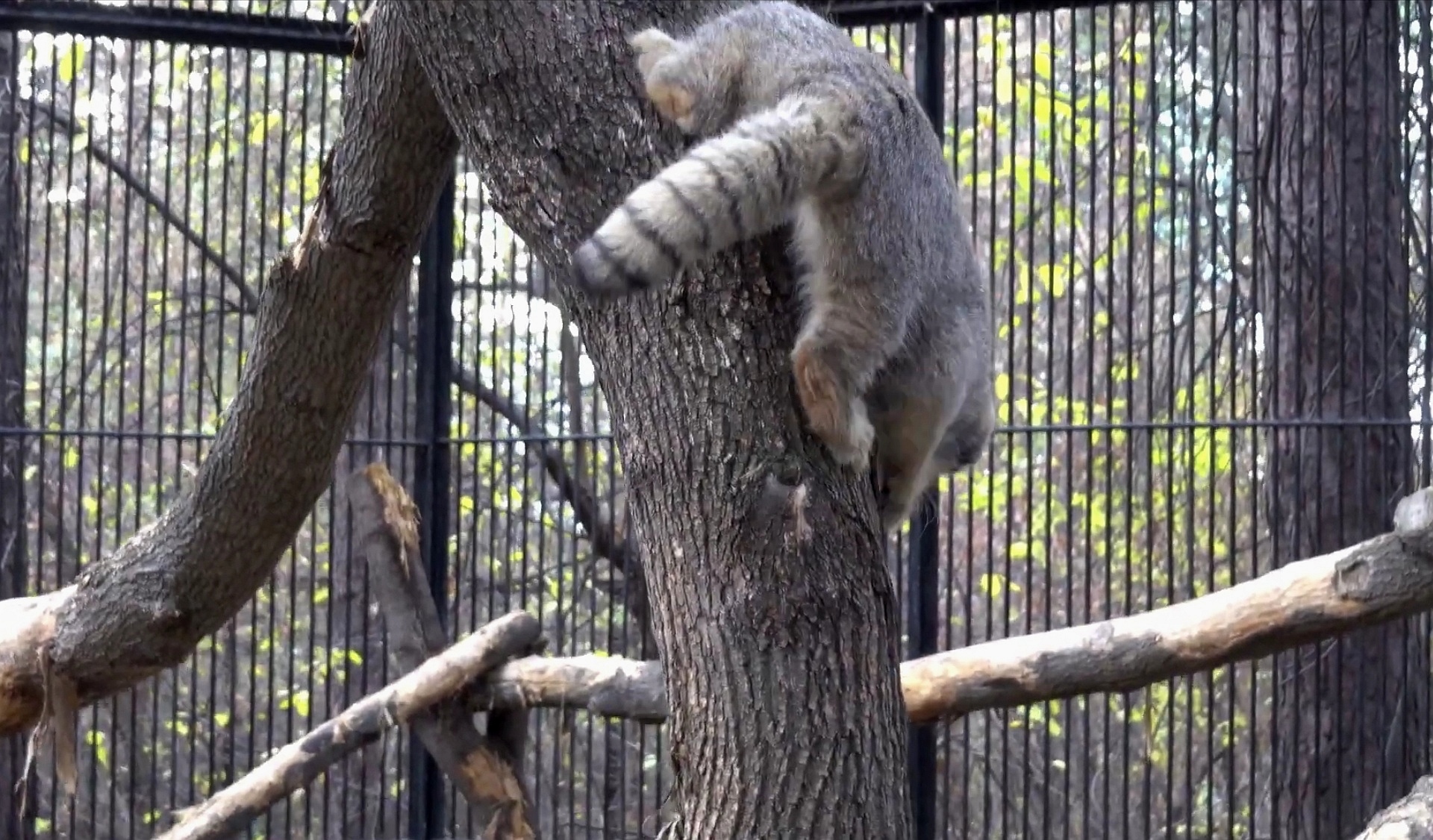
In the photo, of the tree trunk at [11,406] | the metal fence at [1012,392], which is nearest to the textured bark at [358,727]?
the metal fence at [1012,392]

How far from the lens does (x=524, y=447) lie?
650cm

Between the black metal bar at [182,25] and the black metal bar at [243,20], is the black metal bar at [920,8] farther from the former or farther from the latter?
the black metal bar at [182,25]

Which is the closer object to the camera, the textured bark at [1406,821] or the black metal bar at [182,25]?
the textured bark at [1406,821]

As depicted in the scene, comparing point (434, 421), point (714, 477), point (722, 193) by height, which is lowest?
point (714, 477)

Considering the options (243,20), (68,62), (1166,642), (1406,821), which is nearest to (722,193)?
(1406,821)

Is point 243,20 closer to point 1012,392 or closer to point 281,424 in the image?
point 281,424

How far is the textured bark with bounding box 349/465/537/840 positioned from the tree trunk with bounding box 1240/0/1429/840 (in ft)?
8.79

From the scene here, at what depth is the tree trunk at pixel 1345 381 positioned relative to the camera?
18.9 ft

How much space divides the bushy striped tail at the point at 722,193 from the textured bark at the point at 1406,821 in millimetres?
1366

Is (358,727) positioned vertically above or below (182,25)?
below

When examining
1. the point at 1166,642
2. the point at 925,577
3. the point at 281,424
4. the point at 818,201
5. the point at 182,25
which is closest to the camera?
the point at 818,201

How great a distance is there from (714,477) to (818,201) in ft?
2.03

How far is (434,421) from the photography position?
6348mm

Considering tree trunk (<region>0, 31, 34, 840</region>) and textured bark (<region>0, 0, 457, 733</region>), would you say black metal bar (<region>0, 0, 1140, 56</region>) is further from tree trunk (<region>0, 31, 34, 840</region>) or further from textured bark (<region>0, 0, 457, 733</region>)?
textured bark (<region>0, 0, 457, 733</region>)
